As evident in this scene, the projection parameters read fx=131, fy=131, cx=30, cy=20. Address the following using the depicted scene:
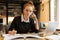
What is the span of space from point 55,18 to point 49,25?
222cm

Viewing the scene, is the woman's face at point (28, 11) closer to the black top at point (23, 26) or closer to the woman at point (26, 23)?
the woman at point (26, 23)

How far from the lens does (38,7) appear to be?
157 inches

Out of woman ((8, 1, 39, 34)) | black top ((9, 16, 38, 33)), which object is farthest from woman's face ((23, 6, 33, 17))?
black top ((9, 16, 38, 33))

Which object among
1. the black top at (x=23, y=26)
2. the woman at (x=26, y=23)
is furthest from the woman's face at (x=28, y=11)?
the black top at (x=23, y=26)

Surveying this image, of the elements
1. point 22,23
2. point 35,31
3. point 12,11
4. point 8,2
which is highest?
point 8,2

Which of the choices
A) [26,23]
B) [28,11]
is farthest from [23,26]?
[28,11]

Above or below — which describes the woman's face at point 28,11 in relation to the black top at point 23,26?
above

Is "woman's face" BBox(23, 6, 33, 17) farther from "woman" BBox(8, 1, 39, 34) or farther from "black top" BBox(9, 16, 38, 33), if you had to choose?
"black top" BBox(9, 16, 38, 33)

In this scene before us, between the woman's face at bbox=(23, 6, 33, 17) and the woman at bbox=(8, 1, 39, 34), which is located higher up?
the woman's face at bbox=(23, 6, 33, 17)

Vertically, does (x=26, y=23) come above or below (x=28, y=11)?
below

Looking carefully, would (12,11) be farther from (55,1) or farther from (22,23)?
(22,23)

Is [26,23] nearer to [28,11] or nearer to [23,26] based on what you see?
[23,26]

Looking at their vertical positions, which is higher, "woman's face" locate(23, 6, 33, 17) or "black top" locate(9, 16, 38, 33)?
"woman's face" locate(23, 6, 33, 17)

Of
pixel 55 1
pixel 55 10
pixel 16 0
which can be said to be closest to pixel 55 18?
pixel 55 10
